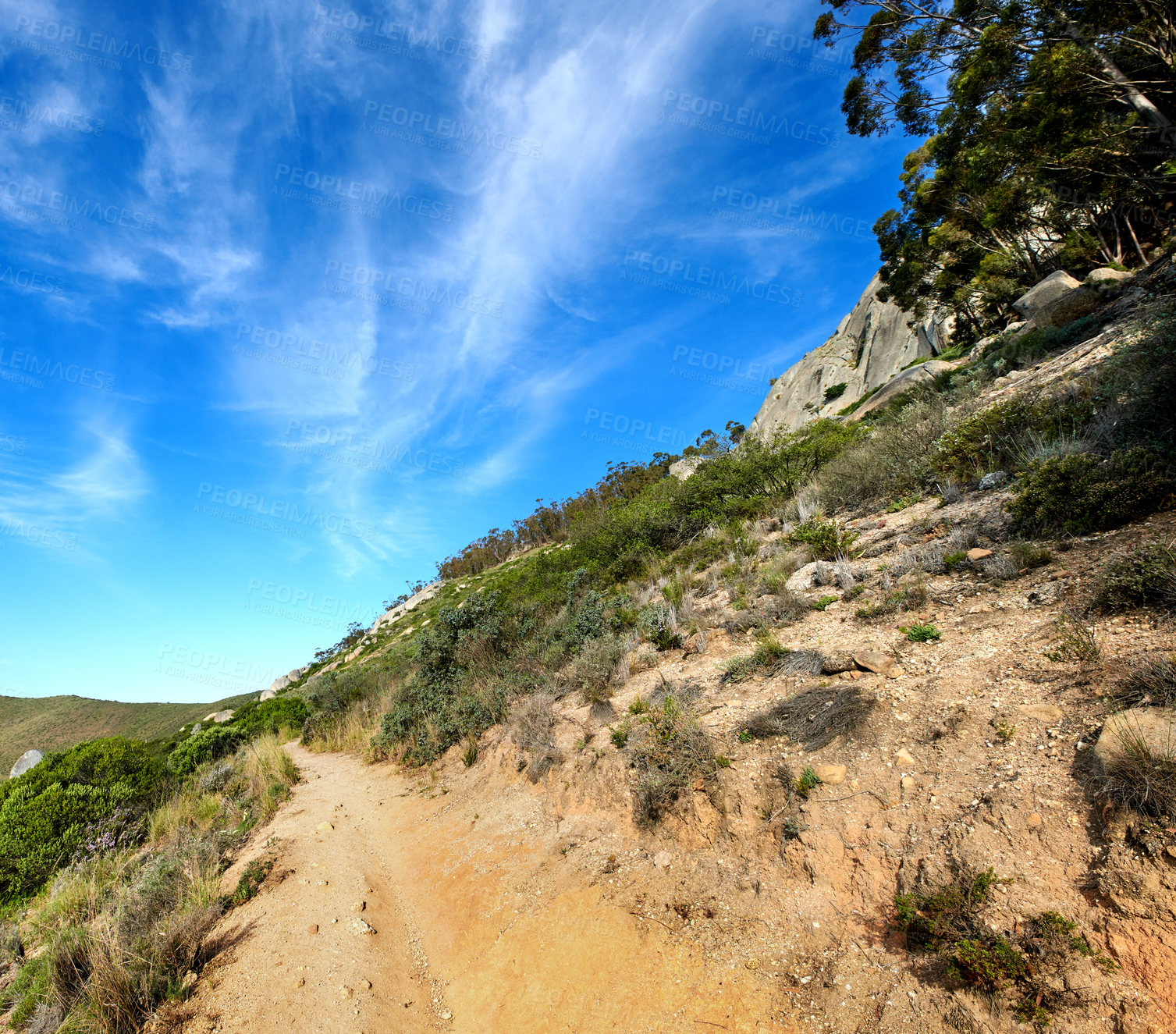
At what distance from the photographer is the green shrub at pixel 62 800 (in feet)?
20.7

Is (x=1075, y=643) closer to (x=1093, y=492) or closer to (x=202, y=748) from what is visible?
(x=1093, y=492)

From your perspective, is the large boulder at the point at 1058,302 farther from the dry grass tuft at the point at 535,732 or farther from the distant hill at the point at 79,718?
the distant hill at the point at 79,718

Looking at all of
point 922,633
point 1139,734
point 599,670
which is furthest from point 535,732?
point 1139,734

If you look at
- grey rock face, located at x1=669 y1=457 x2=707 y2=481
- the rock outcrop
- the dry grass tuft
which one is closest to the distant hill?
grey rock face, located at x1=669 y1=457 x2=707 y2=481

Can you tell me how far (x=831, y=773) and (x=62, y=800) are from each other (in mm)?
10203

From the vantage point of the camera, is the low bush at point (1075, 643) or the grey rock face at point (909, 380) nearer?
the low bush at point (1075, 643)

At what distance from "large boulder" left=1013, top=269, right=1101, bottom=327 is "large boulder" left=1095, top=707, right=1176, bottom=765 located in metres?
15.8

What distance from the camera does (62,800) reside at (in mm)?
6945

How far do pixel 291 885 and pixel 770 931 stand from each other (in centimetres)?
497

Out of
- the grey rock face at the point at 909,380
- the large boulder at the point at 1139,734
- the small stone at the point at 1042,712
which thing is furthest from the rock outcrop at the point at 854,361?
the large boulder at the point at 1139,734

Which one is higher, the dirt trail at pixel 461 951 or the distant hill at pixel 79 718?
the distant hill at pixel 79 718

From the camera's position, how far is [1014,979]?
2.43 metres

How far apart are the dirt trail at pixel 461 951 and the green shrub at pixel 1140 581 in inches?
162

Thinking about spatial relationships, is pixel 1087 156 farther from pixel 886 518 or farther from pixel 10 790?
pixel 10 790
